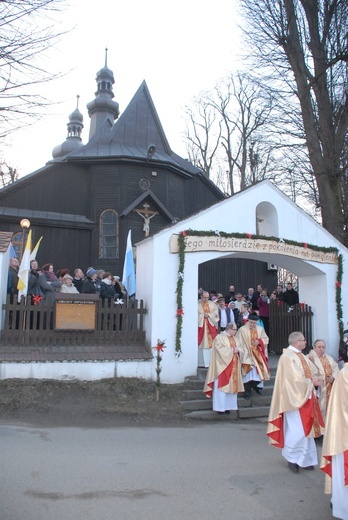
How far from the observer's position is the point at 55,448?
688cm

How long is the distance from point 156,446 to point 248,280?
1766cm

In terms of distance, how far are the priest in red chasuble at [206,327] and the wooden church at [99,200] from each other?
8.74 m

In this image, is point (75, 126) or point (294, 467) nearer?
point (294, 467)

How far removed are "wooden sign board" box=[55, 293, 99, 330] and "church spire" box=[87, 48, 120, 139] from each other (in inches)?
972

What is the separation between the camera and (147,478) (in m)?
5.84

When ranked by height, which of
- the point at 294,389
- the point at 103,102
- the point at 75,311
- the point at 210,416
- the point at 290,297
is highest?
the point at 103,102

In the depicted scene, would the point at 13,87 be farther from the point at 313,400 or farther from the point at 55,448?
the point at 313,400

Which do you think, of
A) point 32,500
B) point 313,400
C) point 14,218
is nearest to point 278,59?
point 14,218

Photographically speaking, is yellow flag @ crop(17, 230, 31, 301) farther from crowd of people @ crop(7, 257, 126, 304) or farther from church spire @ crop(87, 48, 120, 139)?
church spire @ crop(87, 48, 120, 139)

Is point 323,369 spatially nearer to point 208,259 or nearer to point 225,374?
point 225,374

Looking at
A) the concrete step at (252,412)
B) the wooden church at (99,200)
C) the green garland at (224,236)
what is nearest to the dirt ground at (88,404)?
the concrete step at (252,412)

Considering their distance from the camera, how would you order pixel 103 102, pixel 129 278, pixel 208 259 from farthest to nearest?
pixel 103 102 → pixel 129 278 → pixel 208 259

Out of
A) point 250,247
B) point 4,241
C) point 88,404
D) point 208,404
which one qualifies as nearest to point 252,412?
point 208,404

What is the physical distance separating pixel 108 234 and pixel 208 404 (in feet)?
40.0
